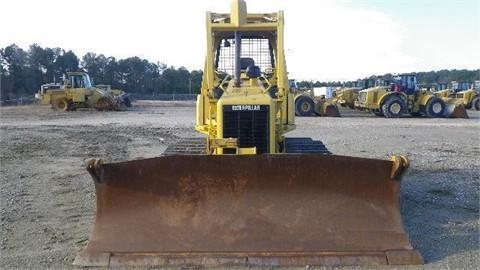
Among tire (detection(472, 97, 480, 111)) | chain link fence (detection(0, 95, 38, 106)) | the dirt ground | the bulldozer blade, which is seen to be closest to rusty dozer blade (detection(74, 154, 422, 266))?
Answer: the dirt ground

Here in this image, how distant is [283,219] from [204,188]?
0.78 metres

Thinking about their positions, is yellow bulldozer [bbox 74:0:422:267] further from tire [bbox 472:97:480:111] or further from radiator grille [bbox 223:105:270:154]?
tire [bbox 472:97:480:111]

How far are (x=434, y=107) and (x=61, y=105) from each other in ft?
69.8

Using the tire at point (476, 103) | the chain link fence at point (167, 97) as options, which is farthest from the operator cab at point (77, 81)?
the chain link fence at point (167, 97)

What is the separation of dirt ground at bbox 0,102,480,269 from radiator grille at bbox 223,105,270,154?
183 centimetres

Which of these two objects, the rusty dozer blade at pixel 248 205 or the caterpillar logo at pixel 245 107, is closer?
the rusty dozer blade at pixel 248 205

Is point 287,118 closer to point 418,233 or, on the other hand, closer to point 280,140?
point 280,140

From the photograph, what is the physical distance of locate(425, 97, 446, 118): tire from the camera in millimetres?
27031

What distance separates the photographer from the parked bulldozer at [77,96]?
31.1 meters

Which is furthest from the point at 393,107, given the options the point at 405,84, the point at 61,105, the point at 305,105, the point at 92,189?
the point at 92,189

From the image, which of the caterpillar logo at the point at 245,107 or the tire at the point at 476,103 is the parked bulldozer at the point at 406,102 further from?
the caterpillar logo at the point at 245,107

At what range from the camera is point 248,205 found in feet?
16.0

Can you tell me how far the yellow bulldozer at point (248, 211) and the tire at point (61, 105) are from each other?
28.0 meters

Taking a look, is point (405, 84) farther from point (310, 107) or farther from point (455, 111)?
point (310, 107)
